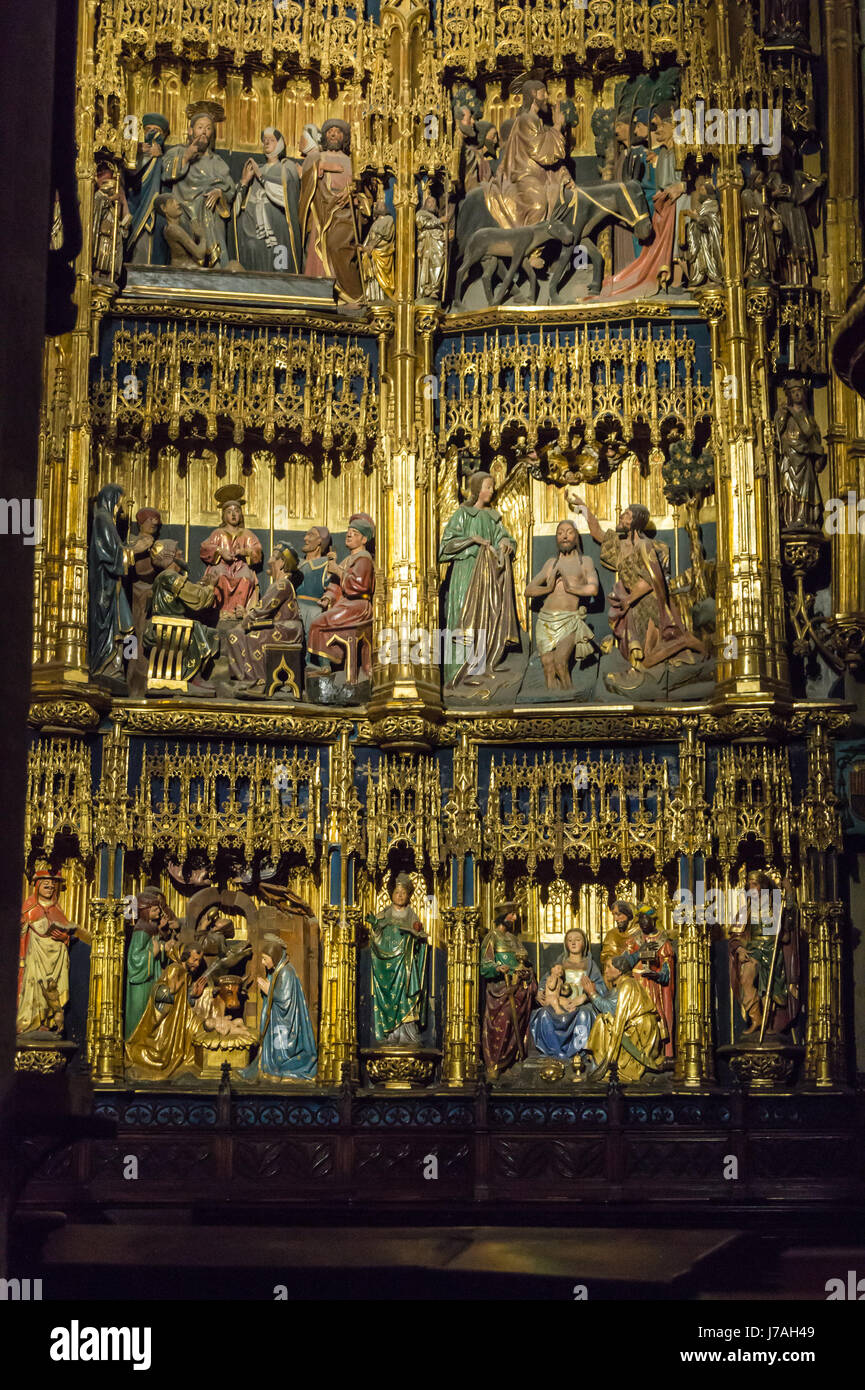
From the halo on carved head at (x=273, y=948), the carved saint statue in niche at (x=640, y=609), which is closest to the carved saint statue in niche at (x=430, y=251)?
the carved saint statue in niche at (x=640, y=609)

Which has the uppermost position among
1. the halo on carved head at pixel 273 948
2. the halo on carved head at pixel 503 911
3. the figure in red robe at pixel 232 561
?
the figure in red robe at pixel 232 561

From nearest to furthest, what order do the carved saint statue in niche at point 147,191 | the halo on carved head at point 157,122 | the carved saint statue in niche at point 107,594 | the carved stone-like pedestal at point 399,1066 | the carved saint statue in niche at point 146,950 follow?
1. the carved stone-like pedestal at point 399,1066
2. the carved saint statue in niche at point 146,950
3. the carved saint statue in niche at point 107,594
4. the carved saint statue in niche at point 147,191
5. the halo on carved head at point 157,122

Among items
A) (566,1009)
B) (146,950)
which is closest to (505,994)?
(566,1009)

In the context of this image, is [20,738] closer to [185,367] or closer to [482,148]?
[185,367]

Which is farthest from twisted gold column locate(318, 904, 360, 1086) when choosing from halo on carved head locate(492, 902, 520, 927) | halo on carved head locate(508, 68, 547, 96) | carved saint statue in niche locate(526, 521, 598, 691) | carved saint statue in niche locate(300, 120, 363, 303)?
halo on carved head locate(508, 68, 547, 96)

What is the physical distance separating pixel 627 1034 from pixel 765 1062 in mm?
1276

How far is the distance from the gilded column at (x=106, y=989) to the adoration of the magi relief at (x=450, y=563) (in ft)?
0.12

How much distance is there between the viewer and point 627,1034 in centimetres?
1991

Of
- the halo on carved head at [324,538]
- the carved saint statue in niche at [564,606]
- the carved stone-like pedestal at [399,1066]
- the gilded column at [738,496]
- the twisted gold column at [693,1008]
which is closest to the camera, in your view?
the twisted gold column at [693,1008]

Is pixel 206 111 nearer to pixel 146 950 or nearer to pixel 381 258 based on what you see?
pixel 381 258

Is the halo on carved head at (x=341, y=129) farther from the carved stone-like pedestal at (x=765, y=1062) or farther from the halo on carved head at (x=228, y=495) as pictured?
the carved stone-like pedestal at (x=765, y=1062)

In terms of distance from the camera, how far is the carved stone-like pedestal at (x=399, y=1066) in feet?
64.7

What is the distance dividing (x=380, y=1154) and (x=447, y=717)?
13.2ft
